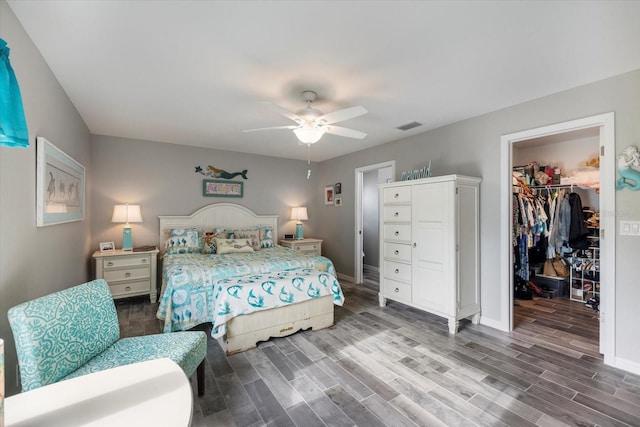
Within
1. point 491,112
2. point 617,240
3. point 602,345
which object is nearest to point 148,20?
point 491,112

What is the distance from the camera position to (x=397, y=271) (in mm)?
3750

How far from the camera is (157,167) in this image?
15.3 ft

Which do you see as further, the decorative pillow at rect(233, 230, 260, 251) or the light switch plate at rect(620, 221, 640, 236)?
the decorative pillow at rect(233, 230, 260, 251)

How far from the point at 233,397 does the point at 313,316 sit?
1231 millimetres

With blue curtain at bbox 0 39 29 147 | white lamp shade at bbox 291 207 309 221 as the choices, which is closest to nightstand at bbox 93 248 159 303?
white lamp shade at bbox 291 207 309 221

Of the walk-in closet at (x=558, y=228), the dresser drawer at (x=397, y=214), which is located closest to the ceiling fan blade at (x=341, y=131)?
the dresser drawer at (x=397, y=214)

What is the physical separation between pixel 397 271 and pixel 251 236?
8.36 ft

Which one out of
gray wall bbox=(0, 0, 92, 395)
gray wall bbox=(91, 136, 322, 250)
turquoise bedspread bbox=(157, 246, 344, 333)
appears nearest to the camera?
gray wall bbox=(0, 0, 92, 395)

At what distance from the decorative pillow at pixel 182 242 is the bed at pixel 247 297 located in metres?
0.38

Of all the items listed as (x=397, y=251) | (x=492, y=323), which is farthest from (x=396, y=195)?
(x=492, y=323)

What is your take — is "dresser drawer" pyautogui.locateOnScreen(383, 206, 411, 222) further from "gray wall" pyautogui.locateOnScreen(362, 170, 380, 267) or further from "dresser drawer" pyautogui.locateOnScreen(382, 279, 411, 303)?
"gray wall" pyautogui.locateOnScreen(362, 170, 380, 267)

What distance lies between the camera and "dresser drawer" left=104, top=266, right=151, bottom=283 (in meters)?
3.83

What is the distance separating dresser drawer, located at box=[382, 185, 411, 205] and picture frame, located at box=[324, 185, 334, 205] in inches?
79.5

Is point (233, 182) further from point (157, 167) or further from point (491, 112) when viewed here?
point (491, 112)
